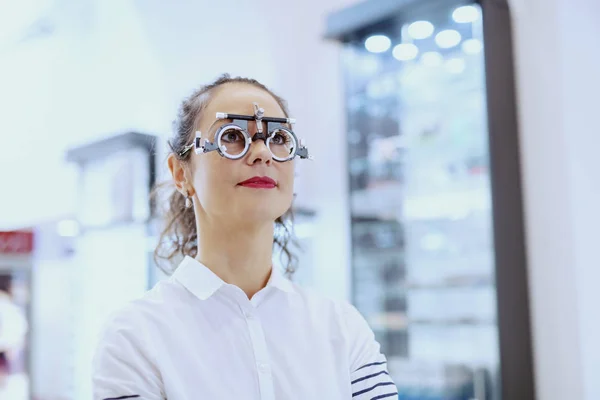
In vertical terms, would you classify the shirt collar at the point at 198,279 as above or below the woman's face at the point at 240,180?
below

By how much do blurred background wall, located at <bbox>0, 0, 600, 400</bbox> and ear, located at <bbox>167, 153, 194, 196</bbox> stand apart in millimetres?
1730

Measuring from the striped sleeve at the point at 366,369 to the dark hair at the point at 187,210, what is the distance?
27 cm

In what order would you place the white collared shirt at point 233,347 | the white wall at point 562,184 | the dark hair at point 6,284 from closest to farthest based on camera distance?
the white collared shirt at point 233,347
the white wall at point 562,184
the dark hair at point 6,284

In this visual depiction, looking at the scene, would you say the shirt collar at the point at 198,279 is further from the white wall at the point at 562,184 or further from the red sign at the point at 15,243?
the red sign at the point at 15,243

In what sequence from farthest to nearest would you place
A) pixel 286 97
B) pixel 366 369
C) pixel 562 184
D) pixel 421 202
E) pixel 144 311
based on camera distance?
pixel 286 97
pixel 421 202
pixel 562 184
pixel 366 369
pixel 144 311

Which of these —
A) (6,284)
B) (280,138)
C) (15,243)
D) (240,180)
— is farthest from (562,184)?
(15,243)

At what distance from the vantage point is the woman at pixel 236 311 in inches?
44.3

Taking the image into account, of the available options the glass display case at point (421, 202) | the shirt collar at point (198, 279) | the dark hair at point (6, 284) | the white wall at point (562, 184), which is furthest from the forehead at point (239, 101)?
the dark hair at point (6, 284)

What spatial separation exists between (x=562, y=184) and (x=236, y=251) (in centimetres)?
175

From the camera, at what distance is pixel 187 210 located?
1.52 metres

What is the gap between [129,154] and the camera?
4.24m

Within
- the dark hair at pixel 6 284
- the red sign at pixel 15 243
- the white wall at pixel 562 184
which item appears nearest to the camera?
the white wall at pixel 562 184

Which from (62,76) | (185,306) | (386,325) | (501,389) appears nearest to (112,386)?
(185,306)

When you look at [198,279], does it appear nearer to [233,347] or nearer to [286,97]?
[233,347]
